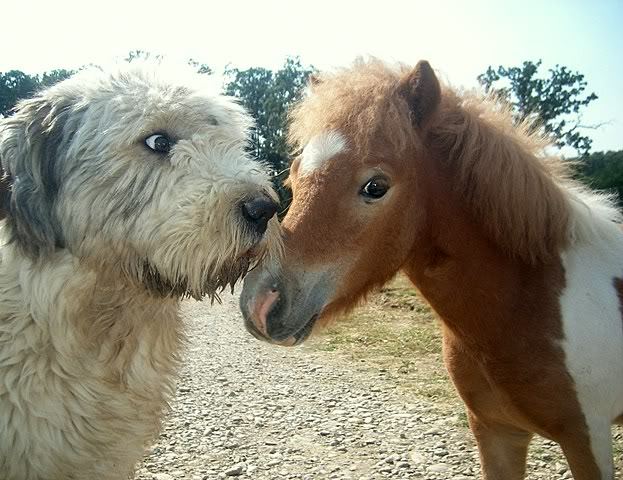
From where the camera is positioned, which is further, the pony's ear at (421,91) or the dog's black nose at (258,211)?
the pony's ear at (421,91)

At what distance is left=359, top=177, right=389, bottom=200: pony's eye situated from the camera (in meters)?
2.33

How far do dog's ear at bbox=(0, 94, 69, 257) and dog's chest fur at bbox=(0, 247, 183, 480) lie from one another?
0.12m

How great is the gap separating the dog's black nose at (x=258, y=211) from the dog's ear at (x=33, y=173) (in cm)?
68

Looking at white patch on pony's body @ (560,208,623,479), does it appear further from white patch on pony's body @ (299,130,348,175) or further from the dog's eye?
the dog's eye

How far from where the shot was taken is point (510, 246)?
256 cm

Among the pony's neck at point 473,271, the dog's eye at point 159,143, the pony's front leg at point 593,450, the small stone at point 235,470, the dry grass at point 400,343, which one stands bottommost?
the dry grass at point 400,343

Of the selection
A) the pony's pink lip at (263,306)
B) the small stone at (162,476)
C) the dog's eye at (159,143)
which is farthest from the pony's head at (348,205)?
the small stone at (162,476)

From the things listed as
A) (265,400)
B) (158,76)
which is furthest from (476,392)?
(265,400)

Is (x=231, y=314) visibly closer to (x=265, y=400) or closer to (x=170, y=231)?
(x=265, y=400)

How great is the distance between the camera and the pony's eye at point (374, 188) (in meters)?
2.33

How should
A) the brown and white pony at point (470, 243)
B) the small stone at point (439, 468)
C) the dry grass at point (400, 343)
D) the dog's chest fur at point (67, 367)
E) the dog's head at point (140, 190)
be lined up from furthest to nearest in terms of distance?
the dry grass at point (400, 343), the small stone at point (439, 468), the brown and white pony at point (470, 243), the dog's chest fur at point (67, 367), the dog's head at point (140, 190)

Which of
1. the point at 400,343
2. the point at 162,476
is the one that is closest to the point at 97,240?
the point at 162,476

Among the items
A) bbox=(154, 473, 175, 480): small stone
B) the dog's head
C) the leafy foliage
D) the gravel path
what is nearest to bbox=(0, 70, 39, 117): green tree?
the leafy foliage

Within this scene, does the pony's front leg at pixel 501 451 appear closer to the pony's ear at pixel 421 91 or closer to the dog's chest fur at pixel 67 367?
the pony's ear at pixel 421 91
